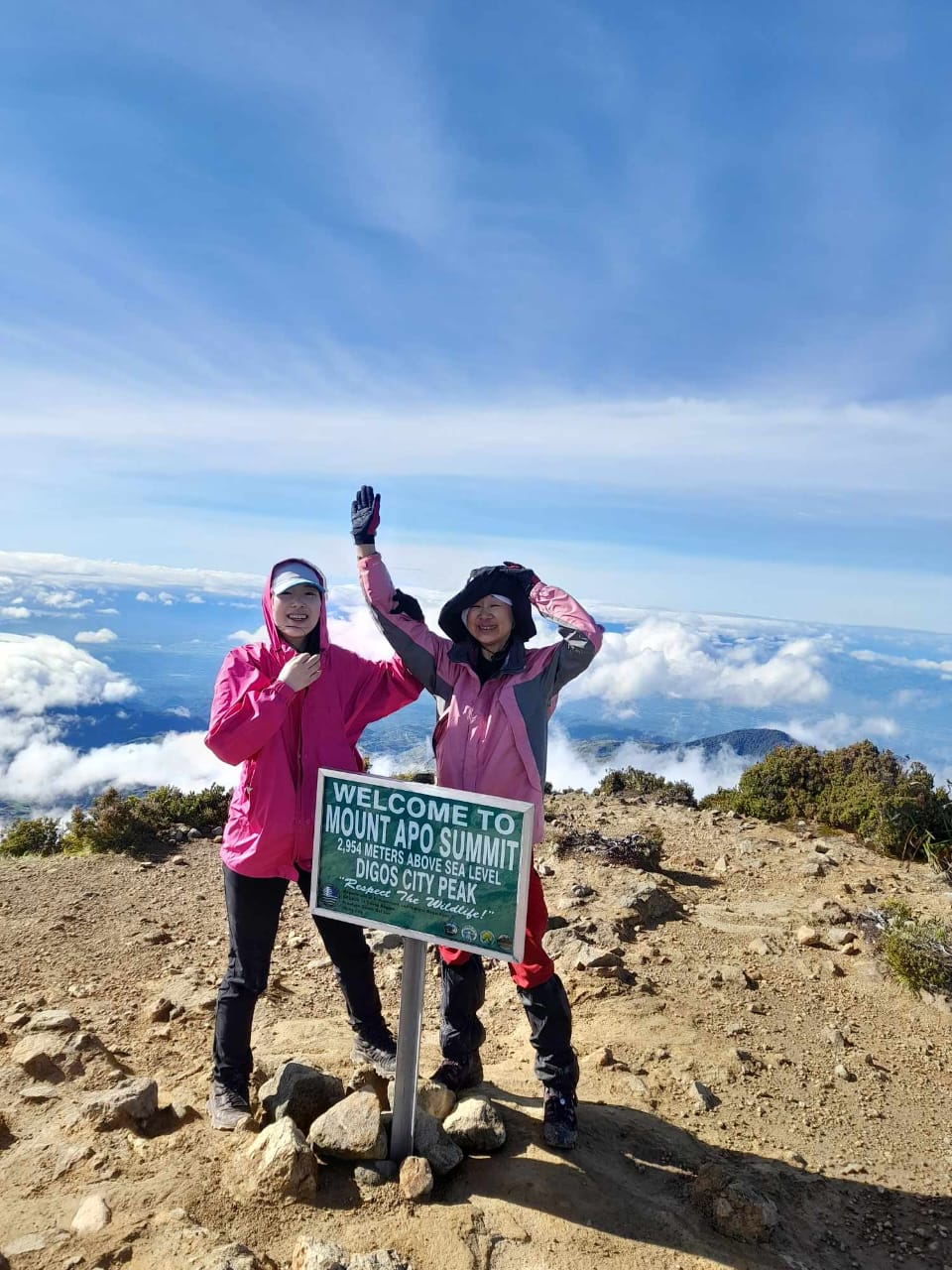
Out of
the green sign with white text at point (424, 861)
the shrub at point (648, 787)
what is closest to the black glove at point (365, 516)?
the green sign with white text at point (424, 861)

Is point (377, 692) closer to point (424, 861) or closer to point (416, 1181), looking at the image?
point (424, 861)

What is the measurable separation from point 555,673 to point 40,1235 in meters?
3.11

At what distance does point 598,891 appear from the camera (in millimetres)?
8008

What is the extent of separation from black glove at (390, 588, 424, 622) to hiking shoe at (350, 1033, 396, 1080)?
2350 mm

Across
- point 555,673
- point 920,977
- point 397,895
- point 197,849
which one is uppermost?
point 555,673

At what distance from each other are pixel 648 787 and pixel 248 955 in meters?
11.2

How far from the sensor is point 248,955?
12.0 ft

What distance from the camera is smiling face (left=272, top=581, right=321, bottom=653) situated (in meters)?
3.62

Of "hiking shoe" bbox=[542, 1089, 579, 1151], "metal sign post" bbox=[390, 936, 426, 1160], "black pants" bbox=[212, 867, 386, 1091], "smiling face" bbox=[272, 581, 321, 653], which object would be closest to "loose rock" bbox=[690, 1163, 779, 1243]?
"hiking shoe" bbox=[542, 1089, 579, 1151]

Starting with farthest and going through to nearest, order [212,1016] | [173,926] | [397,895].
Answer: [173,926], [212,1016], [397,895]

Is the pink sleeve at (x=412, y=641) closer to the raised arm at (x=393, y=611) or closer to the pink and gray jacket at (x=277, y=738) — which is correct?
the raised arm at (x=393, y=611)

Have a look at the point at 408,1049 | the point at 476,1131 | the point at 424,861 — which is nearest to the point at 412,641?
the point at 424,861

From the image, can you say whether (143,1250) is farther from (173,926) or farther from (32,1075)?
(173,926)

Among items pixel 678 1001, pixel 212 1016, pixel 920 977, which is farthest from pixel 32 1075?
pixel 920 977
